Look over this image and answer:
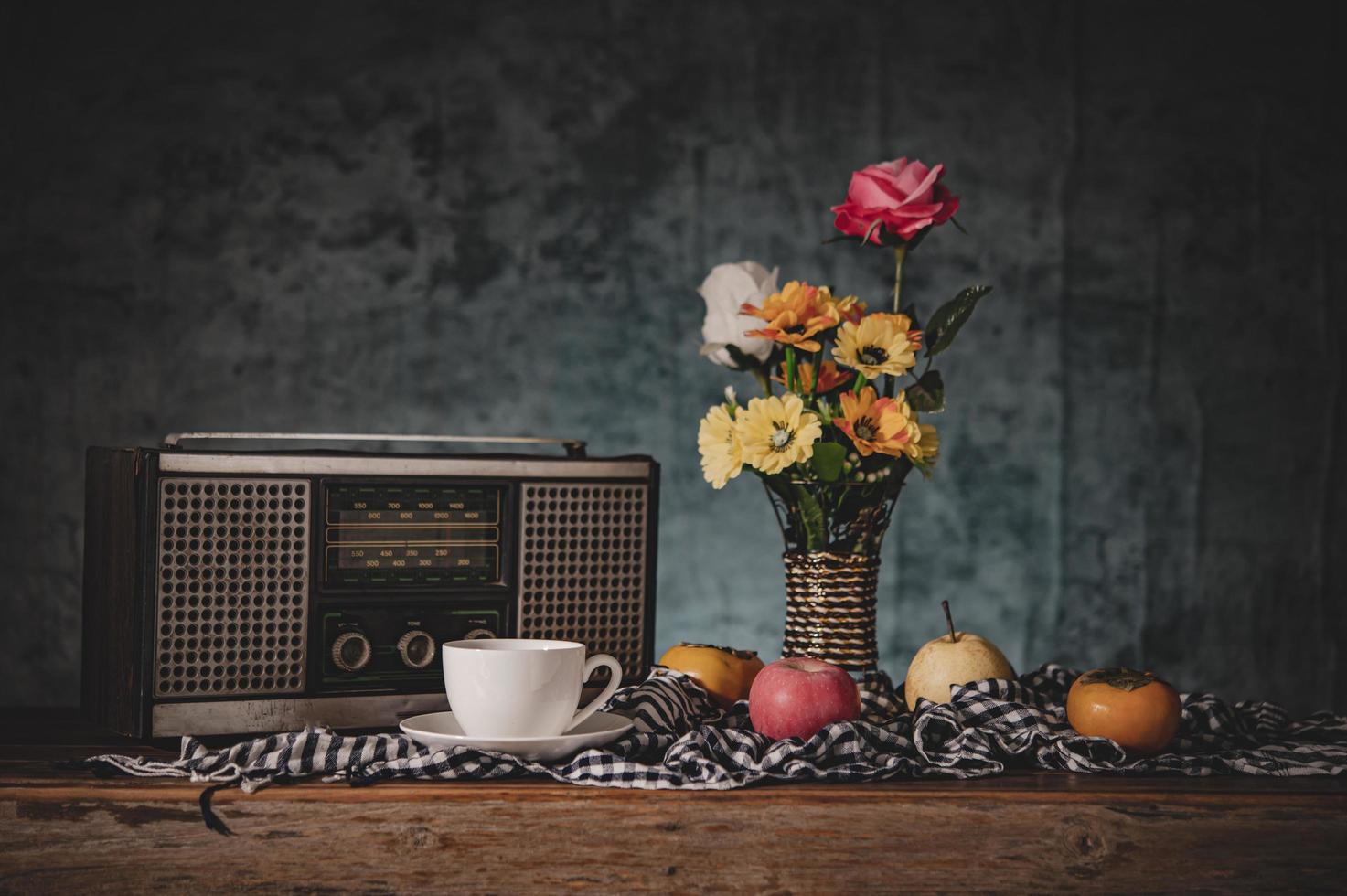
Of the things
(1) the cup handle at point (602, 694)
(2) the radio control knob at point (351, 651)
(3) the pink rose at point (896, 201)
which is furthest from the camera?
(3) the pink rose at point (896, 201)

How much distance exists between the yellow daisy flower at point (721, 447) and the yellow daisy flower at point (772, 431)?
1 cm

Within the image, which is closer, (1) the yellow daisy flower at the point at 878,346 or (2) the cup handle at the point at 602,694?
Answer: (2) the cup handle at the point at 602,694

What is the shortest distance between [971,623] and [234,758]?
2.01 m

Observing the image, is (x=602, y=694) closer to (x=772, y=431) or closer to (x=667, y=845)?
(x=667, y=845)

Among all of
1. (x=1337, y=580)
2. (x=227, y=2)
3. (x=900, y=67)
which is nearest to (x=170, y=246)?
(x=227, y=2)

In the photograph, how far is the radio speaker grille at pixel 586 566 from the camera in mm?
1298

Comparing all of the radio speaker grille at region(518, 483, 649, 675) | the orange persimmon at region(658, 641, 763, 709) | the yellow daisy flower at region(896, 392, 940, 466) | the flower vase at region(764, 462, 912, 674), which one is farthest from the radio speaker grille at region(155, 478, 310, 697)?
the yellow daisy flower at region(896, 392, 940, 466)

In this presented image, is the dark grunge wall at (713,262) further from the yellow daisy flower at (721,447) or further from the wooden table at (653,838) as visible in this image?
the wooden table at (653,838)

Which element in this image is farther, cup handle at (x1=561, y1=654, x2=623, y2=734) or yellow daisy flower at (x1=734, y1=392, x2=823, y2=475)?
yellow daisy flower at (x1=734, y1=392, x2=823, y2=475)

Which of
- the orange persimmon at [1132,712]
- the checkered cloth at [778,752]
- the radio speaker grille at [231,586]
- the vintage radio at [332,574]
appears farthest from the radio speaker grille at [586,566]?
the orange persimmon at [1132,712]

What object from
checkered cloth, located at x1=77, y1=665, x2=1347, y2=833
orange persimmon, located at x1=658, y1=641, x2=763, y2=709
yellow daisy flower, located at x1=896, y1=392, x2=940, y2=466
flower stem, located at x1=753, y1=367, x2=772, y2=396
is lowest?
checkered cloth, located at x1=77, y1=665, x2=1347, y2=833

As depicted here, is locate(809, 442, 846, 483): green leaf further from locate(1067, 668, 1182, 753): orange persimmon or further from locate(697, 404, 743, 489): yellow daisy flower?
locate(1067, 668, 1182, 753): orange persimmon

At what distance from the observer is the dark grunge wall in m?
2.51

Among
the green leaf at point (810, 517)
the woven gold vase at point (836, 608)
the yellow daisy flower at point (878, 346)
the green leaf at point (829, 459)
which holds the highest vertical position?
the yellow daisy flower at point (878, 346)
